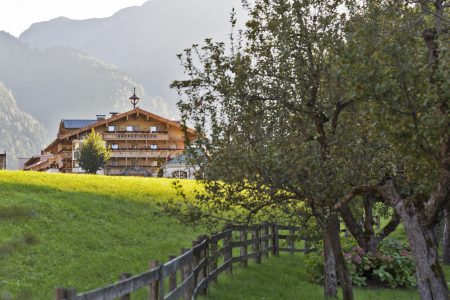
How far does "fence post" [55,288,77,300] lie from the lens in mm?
5527

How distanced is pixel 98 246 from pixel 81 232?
1896mm

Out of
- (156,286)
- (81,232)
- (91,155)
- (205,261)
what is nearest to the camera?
(156,286)

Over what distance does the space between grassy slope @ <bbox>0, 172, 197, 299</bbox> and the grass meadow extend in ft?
0.10

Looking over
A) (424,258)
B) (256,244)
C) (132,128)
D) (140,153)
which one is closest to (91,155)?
(140,153)

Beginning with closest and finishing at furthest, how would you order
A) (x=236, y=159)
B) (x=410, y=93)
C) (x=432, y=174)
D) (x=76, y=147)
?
(x=410, y=93), (x=432, y=174), (x=236, y=159), (x=76, y=147)

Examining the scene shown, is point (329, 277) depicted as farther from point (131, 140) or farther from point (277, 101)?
point (131, 140)

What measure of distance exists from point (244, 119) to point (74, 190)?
26.2 metres

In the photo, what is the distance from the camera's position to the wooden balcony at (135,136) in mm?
92750

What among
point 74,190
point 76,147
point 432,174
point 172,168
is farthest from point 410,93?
→ point 76,147

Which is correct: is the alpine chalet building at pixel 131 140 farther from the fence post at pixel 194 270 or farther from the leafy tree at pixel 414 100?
the leafy tree at pixel 414 100

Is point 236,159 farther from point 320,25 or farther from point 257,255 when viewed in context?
point 257,255

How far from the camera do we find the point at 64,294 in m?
5.56

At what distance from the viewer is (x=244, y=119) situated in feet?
43.1

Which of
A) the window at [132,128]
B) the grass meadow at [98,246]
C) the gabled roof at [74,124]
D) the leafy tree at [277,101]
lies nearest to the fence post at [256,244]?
the grass meadow at [98,246]
